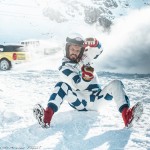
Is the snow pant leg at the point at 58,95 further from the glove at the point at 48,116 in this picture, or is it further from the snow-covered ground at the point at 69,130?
the snow-covered ground at the point at 69,130

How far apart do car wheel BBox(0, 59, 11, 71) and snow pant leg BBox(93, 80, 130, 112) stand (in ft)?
29.6

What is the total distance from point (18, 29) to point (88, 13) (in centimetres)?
4039

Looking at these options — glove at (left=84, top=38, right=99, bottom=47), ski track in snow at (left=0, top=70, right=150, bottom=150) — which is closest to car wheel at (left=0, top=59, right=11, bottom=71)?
ski track in snow at (left=0, top=70, right=150, bottom=150)

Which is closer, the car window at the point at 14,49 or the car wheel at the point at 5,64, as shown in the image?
the car wheel at the point at 5,64

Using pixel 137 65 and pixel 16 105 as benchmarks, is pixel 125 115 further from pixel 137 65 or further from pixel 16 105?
pixel 137 65

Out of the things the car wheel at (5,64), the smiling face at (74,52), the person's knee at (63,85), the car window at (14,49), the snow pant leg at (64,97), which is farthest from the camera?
the car window at (14,49)

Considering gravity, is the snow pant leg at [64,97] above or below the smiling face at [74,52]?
below

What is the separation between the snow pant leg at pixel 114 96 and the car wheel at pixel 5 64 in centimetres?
902

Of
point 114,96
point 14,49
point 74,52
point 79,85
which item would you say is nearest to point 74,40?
point 74,52

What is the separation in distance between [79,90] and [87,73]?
303 mm

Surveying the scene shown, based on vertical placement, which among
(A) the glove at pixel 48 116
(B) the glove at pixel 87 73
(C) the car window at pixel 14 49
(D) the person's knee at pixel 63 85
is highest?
(C) the car window at pixel 14 49

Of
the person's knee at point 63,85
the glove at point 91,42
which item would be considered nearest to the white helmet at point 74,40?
the glove at point 91,42

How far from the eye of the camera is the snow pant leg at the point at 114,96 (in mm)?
4199

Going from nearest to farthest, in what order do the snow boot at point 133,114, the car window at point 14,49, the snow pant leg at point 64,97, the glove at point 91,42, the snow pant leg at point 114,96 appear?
1. the snow boot at point 133,114
2. the snow pant leg at point 114,96
3. the snow pant leg at point 64,97
4. the glove at point 91,42
5. the car window at point 14,49
